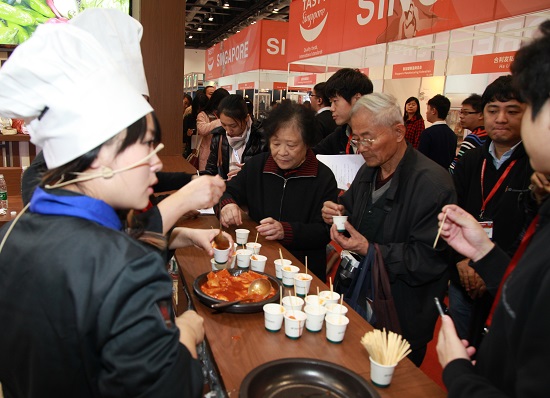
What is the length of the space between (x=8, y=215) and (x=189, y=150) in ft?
15.8

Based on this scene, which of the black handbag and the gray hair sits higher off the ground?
the gray hair

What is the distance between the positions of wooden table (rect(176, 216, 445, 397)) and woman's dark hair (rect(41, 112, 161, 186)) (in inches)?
29.1

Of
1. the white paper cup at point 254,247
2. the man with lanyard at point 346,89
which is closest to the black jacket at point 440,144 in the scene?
the man with lanyard at point 346,89

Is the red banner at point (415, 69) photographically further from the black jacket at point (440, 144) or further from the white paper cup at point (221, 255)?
the white paper cup at point (221, 255)

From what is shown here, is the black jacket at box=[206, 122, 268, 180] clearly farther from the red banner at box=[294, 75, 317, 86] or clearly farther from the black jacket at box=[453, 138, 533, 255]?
the red banner at box=[294, 75, 317, 86]

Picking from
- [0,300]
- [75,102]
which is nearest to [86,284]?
[0,300]

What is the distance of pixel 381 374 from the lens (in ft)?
4.18

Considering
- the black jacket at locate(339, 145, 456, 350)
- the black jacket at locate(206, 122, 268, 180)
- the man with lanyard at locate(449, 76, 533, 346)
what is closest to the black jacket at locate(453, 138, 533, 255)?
the man with lanyard at locate(449, 76, 533, 346)

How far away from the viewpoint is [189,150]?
7957 millimetres

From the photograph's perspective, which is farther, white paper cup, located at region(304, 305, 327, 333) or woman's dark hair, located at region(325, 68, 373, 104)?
woman's dark hair, located at region(325, 68, 373, 104)

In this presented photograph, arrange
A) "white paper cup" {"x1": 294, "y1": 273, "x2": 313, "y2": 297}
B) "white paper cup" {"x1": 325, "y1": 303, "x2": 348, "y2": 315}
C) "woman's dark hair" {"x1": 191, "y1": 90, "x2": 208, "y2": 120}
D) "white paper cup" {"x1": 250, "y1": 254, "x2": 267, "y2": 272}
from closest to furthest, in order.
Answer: "white paper cup" {"x1": 325, "y1": 303, "x2": 348, "y2": 315}
"white paper cup" {"x1": 294, "y1": 273, "x2": 313, "y2": 297}
"white paper cup" {"x1": 250, "y1": 254, "x2": 267, "y2": 272}
"woman's dark hair" {"x1": 191, "y1": 90, "x2": 208, "y2": 120}

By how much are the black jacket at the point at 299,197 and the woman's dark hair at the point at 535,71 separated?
1790mm

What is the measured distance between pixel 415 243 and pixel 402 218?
0.16 m

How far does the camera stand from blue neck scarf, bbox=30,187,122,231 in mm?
951
